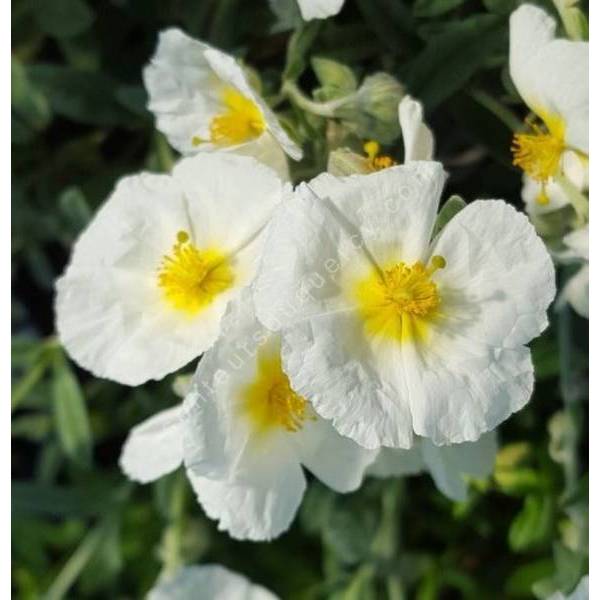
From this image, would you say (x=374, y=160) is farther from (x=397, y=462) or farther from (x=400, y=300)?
(x=397, y=462)

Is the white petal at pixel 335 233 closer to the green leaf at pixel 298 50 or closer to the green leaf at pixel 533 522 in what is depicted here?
the green leaf at pixel 298 50

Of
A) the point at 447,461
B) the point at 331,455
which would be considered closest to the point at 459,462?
the point at 447,461

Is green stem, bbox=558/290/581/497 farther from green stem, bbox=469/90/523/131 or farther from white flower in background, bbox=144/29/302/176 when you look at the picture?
white flower in background, bbox=144/29/302/176

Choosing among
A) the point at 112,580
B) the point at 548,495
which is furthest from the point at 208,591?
the point at 548,495

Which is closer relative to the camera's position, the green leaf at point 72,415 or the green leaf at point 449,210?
the green leaf at point 449,210

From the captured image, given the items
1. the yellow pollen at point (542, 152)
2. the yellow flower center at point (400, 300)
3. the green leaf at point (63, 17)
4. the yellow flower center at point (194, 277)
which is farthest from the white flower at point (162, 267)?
the green leaf at point (63, 17)
